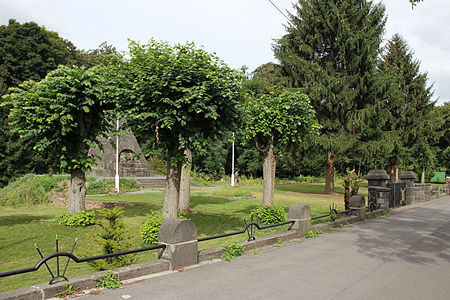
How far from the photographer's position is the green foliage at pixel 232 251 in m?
6.52

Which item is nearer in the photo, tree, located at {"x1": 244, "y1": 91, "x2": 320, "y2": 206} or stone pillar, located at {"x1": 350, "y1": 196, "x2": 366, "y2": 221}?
tree, located at {"x1": 244, "y1": 91, "x2": 320, "y2": 206}

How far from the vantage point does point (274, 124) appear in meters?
10.9

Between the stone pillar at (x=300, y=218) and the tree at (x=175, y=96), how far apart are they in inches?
123

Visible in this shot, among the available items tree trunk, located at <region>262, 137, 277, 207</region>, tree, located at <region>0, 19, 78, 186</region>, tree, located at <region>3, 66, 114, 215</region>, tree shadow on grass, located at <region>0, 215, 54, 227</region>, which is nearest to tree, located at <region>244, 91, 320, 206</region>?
tree trunk, located at <region>262, 137, 277, 207</region>

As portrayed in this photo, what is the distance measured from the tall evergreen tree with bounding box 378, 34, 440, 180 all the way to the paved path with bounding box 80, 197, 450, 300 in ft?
94.6

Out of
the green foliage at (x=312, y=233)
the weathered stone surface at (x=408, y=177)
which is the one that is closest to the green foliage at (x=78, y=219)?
the green foliage at (x=312, y=233)

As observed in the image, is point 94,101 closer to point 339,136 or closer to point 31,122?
point 31,122

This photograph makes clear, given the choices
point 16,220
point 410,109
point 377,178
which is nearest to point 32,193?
point 16,220

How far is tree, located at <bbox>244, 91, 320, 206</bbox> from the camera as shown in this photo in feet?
36.1

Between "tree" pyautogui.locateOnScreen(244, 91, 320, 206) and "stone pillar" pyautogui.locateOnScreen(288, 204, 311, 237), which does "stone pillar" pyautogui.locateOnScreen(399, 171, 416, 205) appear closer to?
"tree" pyautogui.locateOnScreen(244, 91, 320, 206)

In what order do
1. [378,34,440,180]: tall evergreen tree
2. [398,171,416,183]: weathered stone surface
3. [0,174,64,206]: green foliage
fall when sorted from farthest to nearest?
[378,34,440,180]: tall evergreen tree < [398,171,416,183]: weathered stone surface < [0,174,64,206]: green foliage

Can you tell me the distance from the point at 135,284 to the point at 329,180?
76.7 ft

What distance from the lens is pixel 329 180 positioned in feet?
85.9

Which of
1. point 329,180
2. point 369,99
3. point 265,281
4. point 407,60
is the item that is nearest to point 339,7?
point 369,99
